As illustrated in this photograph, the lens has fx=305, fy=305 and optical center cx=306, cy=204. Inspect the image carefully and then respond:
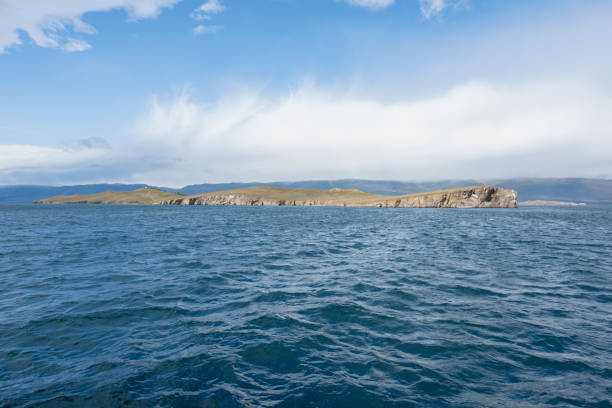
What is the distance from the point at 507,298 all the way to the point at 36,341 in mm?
16348

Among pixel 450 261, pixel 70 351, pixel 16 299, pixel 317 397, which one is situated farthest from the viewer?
pixel 450 261

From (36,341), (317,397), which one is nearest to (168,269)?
(36,341)

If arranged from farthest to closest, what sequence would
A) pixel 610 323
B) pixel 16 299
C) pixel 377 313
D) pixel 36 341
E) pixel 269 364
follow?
pixel 16 299
pixel 377 313
pixel 610 323
pixel 36 341
pixel 269 364

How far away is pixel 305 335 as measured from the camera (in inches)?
356

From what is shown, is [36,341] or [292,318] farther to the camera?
[292,318]

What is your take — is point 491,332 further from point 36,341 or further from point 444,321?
point 36,341

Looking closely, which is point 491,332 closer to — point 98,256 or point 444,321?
point 444,321

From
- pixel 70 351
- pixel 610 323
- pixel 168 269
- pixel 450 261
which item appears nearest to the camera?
pixel 70 351

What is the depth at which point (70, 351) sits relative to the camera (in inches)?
320

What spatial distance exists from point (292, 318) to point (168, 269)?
10401 millimetres

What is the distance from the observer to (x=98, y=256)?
70.5 feet

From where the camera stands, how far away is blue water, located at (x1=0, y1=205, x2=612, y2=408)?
6363 millimetres

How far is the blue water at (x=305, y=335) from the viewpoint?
6.36 meters

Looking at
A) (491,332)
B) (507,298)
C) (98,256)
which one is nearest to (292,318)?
(491,332)
